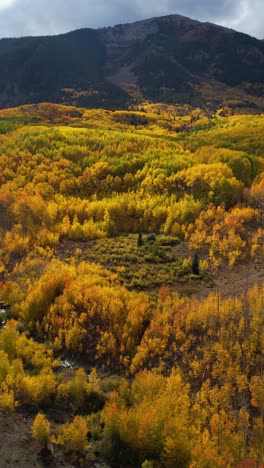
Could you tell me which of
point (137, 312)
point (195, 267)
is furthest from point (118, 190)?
point (137, 312)

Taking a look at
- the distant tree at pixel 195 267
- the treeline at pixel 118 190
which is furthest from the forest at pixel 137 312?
the treeline at pixel 118 190

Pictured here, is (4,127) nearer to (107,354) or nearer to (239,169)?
(239,169)

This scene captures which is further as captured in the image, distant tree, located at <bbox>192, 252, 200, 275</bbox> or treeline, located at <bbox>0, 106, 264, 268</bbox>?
treeline, located at <bbox>0, 106, 264, 268</bbox>

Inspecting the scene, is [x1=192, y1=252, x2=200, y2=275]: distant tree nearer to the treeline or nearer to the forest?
the forest

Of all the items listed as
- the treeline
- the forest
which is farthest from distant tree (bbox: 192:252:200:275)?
the treeline

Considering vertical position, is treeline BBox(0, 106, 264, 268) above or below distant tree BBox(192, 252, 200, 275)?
above

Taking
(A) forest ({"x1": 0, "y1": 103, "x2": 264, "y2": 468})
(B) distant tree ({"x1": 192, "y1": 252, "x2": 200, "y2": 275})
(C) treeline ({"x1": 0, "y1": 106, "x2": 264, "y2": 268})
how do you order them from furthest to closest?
(C) treeline ({"x1": 0, "y1": 106, "x2": 264, "y2": 268}) < (B) distant tree ({"x1": 192, "y1": 252, "x2": 200, "y2": 275}) < (A) forest ({"x1": 0, "y1": 103, "x2": 264, "y2": 468})

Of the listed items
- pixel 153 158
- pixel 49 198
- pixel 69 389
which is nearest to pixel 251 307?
pixel 69 389

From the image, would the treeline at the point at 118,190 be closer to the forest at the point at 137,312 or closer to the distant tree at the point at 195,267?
the forest at the point at 137,312
